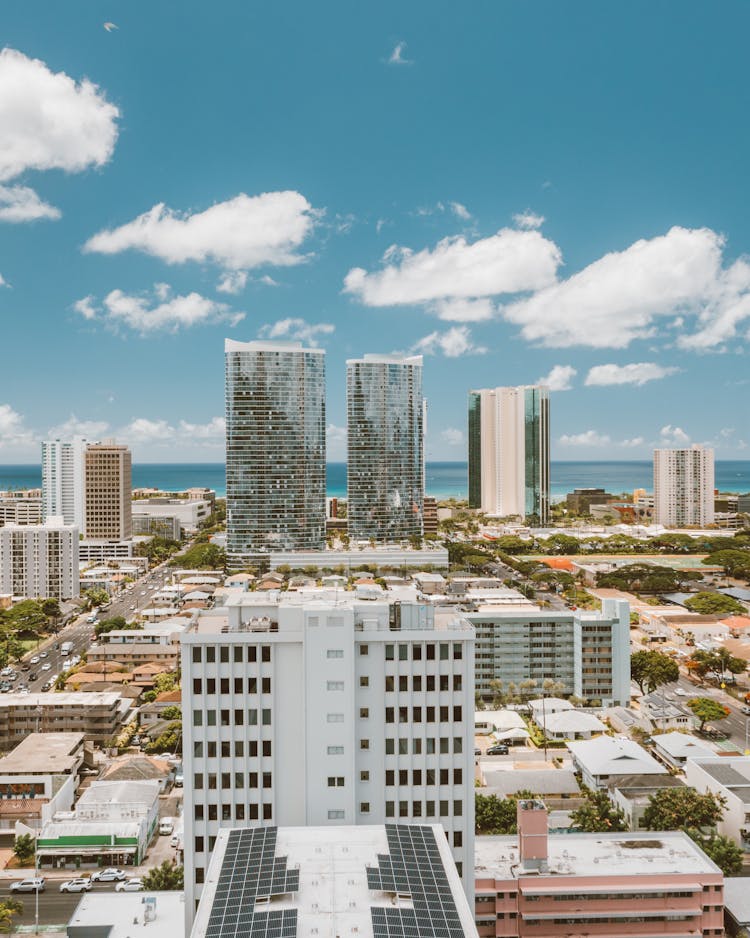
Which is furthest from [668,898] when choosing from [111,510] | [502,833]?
Answer: [111,510]

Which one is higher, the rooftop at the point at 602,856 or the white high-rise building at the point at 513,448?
the white high-rise building at the point at 513,448

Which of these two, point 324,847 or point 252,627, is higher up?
point 252,627

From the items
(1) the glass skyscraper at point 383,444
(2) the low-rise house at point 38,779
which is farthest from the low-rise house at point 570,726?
(1) the glass skyscraper at point 383,444

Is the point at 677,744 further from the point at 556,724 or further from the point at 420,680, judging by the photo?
the point at 420,680

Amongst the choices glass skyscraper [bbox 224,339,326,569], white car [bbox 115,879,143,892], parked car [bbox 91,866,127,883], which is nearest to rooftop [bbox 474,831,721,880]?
white car [bbox 115,879,143,892]

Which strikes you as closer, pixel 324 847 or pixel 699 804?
pixel 324 847

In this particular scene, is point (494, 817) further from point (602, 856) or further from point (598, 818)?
point (602, 856)

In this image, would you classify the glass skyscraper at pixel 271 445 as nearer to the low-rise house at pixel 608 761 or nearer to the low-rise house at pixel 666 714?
the low-rise house at pixel 666 714
